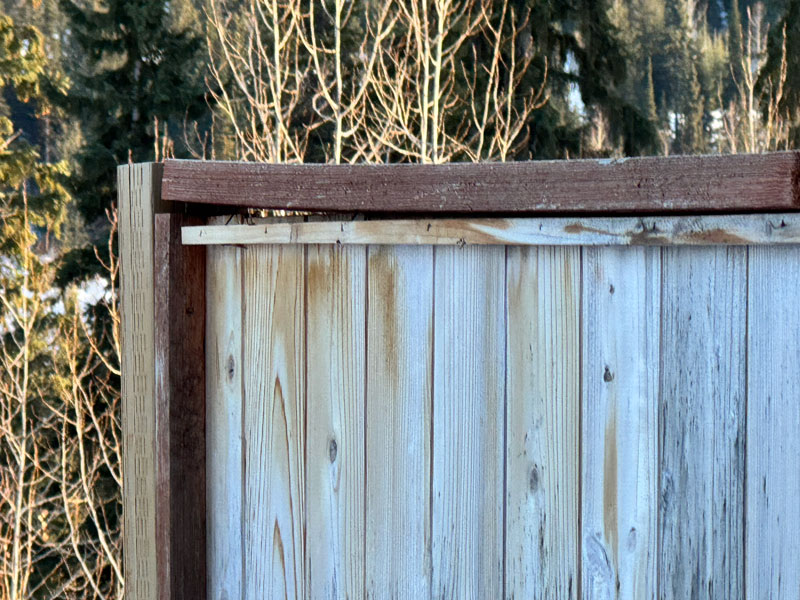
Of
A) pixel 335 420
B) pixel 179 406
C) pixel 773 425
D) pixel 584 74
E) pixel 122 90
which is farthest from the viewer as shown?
pixel 122 90

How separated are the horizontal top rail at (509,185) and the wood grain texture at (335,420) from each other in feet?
0.32

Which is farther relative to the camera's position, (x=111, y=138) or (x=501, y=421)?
(x=111, y=138)

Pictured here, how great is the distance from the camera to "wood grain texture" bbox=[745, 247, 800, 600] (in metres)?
1.06

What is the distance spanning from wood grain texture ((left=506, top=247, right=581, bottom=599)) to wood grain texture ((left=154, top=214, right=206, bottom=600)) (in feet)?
1.72

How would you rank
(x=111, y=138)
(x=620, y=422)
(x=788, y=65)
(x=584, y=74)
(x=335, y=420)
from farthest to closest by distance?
(x=111, y=138) → (x=584, y=74) → (x=788, y=65) → (x=335, y=420) → (x=620, y=422)

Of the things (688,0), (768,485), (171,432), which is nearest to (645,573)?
(768,485)

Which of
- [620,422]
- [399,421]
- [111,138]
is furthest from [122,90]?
[620,422]

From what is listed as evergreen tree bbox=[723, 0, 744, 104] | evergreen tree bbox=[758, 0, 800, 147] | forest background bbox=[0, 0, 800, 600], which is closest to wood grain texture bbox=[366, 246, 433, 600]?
evergreen tree bbox=[758, 0, 800, 147]

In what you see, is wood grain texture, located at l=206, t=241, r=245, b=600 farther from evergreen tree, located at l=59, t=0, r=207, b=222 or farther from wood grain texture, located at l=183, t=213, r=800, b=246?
evergreen tree, located at l=59, t=0, r=207, b=222

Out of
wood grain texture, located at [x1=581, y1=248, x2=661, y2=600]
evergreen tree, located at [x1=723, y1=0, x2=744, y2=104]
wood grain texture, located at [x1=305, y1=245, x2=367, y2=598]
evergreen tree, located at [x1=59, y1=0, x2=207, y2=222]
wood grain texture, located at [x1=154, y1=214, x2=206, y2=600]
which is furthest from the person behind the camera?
evergreen tree, located at [x1=723, y1=0, x2=744, y2=104]

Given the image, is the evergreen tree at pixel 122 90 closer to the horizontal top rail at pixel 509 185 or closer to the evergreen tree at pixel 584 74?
the evergreen tree at pixel 584 74

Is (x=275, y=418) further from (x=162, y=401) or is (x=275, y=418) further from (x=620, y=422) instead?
(x=620, y=422)

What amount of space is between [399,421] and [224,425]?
32cm

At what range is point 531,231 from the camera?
4.06 ft
